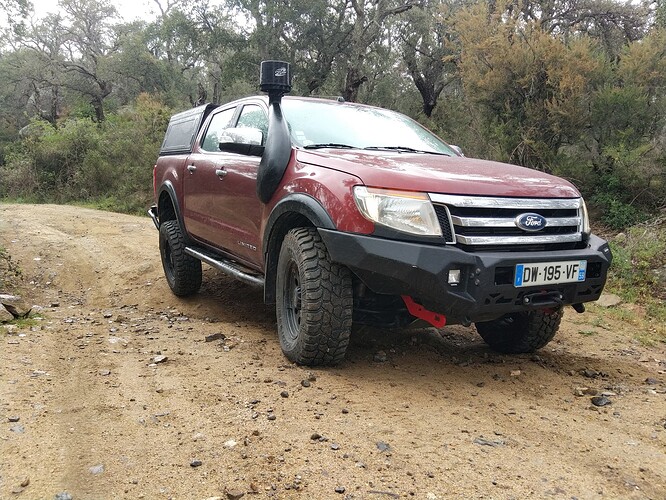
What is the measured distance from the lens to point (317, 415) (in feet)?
8.89

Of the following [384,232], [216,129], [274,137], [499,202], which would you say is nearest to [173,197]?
[216,129]

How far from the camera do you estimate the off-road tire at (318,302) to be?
3.19m

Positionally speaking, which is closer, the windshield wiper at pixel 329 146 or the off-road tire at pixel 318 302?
the off-road tire at pixel 318 302

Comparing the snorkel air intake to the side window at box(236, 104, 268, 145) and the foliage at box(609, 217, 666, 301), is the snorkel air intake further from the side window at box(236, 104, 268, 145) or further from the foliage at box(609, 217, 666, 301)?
the foliage at box(609, 217, 666, 301)

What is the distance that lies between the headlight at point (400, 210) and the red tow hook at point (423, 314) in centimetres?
45

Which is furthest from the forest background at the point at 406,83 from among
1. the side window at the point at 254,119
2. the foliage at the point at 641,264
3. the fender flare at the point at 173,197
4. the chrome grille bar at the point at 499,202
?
the chrome grille bar at the point at 499,202

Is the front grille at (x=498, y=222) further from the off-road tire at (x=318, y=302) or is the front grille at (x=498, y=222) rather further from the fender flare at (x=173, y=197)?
the fender flare at (x=173, y=197)

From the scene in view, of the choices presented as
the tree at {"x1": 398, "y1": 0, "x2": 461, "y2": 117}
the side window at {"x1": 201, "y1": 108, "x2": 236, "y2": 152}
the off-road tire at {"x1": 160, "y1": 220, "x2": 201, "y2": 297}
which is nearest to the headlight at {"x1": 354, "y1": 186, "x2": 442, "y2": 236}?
the side window at {"x1": 201, "y1": 108, "x2": 236, "y2": 152}

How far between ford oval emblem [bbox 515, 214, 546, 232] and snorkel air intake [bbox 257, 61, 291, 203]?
1.53 meters

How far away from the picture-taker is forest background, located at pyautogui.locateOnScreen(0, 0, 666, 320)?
8.24 metres

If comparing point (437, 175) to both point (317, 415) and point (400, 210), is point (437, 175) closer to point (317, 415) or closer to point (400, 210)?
point (400, 210)

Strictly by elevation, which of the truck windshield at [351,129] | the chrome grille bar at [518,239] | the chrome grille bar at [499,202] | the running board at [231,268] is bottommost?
the running board at [231,268]

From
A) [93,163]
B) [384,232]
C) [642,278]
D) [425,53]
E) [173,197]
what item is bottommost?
[93,163]

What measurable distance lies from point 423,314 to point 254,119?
7.18ft
